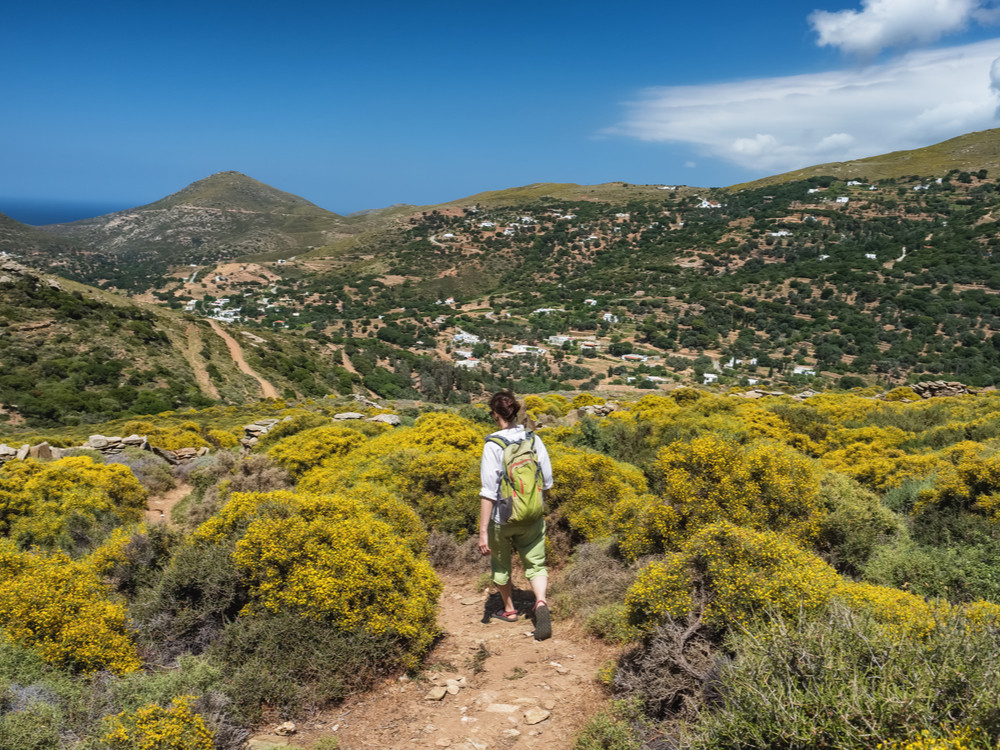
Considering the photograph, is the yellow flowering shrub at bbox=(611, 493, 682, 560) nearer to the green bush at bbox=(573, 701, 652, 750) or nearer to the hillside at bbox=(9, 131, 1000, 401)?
the green bush at bbox=(573, 701, 652, 750)

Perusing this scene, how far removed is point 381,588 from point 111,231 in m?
235

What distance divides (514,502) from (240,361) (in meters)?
40.2

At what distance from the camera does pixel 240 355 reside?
40.3 m

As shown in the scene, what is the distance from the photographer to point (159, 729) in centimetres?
310

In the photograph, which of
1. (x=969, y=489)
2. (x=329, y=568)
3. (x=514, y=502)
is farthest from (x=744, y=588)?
(x=969, y=489)

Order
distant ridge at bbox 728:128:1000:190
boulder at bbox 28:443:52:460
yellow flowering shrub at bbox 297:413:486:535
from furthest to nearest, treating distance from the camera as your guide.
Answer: distant ridge at bbox 728:128:1000:190 → boulder at bbox 28:443:52:460 → yellow flowering shrub at bbox 297:413:486:535

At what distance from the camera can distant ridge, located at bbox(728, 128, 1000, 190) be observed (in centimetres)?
10362

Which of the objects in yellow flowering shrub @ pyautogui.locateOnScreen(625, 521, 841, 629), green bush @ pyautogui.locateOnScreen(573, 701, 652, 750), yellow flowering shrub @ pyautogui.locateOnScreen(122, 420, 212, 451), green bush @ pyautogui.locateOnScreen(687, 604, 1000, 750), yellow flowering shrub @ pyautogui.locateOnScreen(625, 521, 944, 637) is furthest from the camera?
yellow flowering shrub @ pyautogui.locateOnScreen(122, 420, 212, 451)

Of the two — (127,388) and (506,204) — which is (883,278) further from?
(506,204)

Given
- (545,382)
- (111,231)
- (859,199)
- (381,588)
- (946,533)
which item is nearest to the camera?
(381,588)

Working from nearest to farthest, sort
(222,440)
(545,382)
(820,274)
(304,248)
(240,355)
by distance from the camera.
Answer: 1. (222,440)
2. (240,355)
3. (545,382)
4. (820,274)
5. (304,248)

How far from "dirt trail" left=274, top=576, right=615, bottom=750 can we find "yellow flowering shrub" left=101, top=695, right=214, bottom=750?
52 cm

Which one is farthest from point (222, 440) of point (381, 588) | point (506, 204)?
point (506, 204)

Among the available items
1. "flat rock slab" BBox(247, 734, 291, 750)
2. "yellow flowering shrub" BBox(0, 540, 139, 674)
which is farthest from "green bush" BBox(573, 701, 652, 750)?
"yellow flowering shrub" BBox(0, 540, 139, 674)
